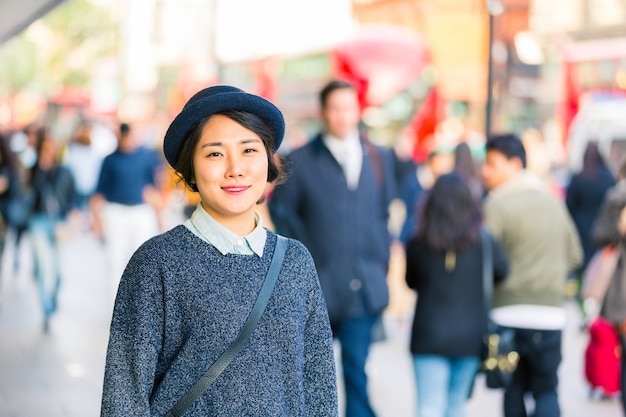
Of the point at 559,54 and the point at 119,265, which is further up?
the point at 559,54

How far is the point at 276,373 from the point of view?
2.66 metres

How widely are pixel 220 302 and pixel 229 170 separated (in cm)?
31

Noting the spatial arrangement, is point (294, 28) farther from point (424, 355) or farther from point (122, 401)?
point (122, 401)

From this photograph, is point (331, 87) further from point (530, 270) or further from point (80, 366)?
point (80, 366)

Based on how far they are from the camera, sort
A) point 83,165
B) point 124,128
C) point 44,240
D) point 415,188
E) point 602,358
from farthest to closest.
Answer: point 83,165, point 415,188, point 124,128, point 44,240, point 602,358

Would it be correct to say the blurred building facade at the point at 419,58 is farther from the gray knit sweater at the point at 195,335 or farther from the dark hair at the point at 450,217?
the gray knit sweater at the point at 195,335

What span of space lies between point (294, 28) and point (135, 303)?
2915cm

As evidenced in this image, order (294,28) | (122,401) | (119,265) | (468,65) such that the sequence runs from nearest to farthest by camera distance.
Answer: (122,401) → (119,265) → (294,28) → (468,65)

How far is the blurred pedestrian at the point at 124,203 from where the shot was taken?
1068cm

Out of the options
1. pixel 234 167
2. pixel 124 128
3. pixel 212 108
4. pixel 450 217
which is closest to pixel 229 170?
pixel 234 167

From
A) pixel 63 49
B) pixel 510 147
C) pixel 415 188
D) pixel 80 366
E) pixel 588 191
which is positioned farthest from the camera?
pixel 63 49

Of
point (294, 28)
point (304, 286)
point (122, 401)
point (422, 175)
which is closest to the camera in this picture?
point (122, 401)

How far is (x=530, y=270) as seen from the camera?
6.03 metres

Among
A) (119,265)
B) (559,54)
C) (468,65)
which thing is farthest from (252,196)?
(468,65)
